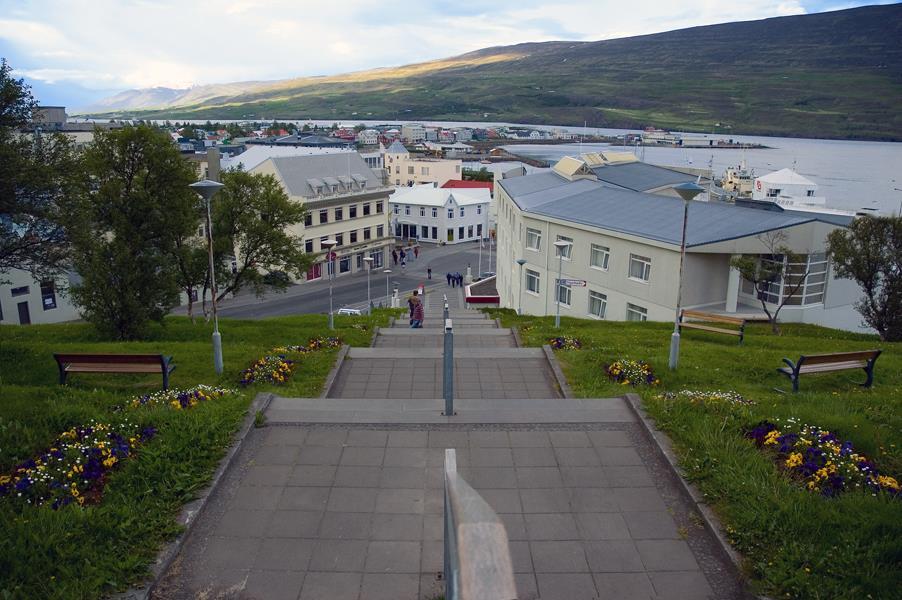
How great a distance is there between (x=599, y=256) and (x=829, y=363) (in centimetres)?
1848

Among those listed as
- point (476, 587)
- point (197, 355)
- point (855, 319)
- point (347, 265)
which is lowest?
point (347, 265)

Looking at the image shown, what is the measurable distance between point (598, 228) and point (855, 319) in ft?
37.6

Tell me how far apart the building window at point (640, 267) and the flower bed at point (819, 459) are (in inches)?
724

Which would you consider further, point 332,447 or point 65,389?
point 65,389

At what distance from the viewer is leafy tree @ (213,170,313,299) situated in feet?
75.7

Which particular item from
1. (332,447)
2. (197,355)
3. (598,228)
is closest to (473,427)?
(332,447)

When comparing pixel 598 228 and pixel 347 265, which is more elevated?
pixel 598 228

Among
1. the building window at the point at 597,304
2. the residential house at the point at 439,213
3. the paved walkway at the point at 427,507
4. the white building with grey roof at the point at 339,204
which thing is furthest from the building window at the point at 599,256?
the residential house at the point at 439,213

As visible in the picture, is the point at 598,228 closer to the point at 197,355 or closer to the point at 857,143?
the point at 197,355

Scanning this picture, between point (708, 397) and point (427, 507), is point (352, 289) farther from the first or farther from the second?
point (427, 507)

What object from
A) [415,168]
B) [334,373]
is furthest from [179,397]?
[415,168]

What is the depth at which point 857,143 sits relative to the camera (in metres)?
141

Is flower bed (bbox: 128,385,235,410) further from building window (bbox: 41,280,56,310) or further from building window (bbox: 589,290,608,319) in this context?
building window (bbox: 41,280,56,310)

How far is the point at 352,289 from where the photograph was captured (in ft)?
175
